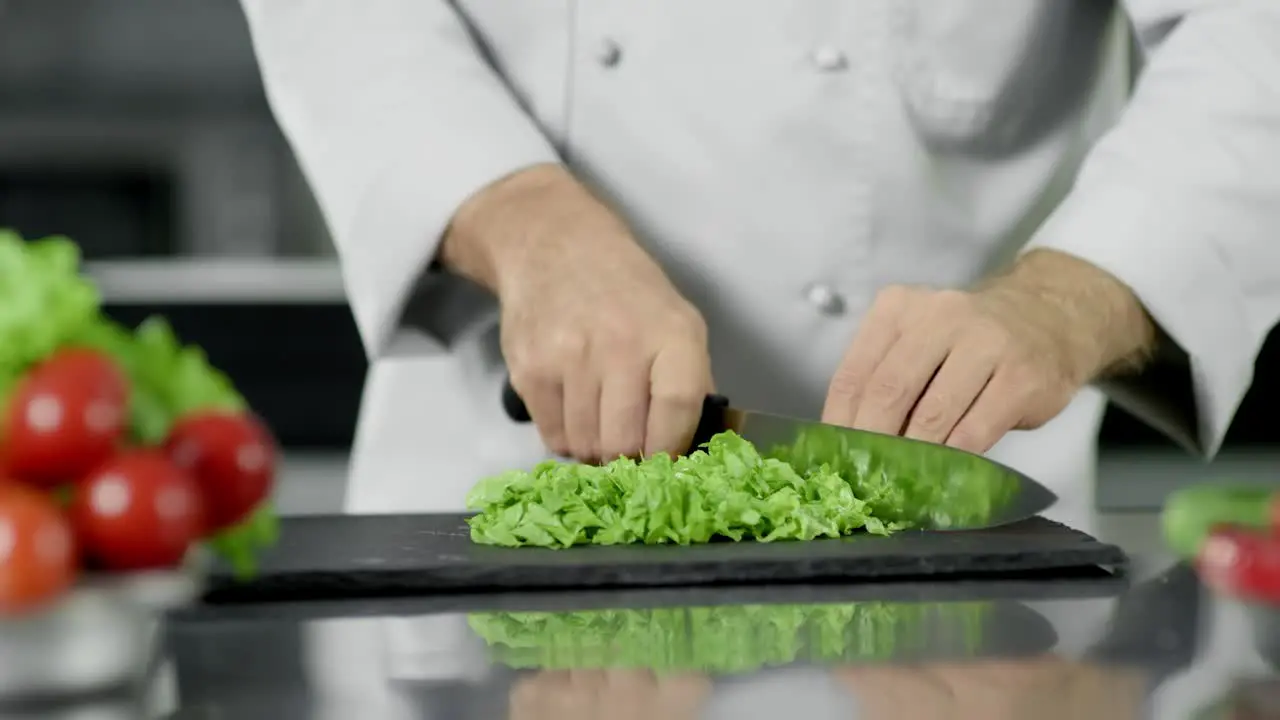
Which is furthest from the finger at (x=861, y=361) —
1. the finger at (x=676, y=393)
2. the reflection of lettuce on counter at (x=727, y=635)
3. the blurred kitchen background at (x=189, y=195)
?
the blurred kitchen background at (x=189, y=195)

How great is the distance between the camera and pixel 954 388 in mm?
1185

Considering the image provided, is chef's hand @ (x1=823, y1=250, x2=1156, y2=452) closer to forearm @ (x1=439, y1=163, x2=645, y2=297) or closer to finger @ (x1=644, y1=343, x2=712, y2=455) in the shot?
finger @ (x1=644, y1=343, x2=712, y2=455)

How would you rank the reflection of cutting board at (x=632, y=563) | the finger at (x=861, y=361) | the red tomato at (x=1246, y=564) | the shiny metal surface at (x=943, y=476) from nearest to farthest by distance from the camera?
the red tomato at (x=1246, y=564), the reflection of cutting board at (x=632, y=563), the shiny metal surface at (x=943, y=476), the finger at (x=861, y=361)

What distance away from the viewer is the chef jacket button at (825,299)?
1.43 metres

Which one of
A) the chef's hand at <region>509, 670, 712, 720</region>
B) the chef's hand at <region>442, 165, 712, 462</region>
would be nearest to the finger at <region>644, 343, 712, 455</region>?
the chef's hand at <region>442, 165, 712, 462</region>

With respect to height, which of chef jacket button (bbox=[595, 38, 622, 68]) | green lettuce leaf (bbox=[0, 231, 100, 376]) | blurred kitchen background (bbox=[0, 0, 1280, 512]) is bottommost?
blurred kitchen background (bbox=[0, 0, 1280, 512])

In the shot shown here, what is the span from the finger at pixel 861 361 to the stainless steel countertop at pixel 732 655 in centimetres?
25

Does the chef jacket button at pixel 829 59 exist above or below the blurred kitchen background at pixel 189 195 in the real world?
above

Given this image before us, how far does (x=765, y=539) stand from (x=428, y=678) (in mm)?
379

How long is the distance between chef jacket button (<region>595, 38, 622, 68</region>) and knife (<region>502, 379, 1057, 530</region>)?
0.40 m

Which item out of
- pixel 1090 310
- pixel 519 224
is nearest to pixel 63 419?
pixel 519 224

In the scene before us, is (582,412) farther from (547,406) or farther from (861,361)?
(861,361)

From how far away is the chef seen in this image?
1294 millimetres

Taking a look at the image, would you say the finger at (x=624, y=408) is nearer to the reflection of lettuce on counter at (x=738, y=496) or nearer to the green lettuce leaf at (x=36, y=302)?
the reflection of lettuce on counter at (x=738, y=496)
